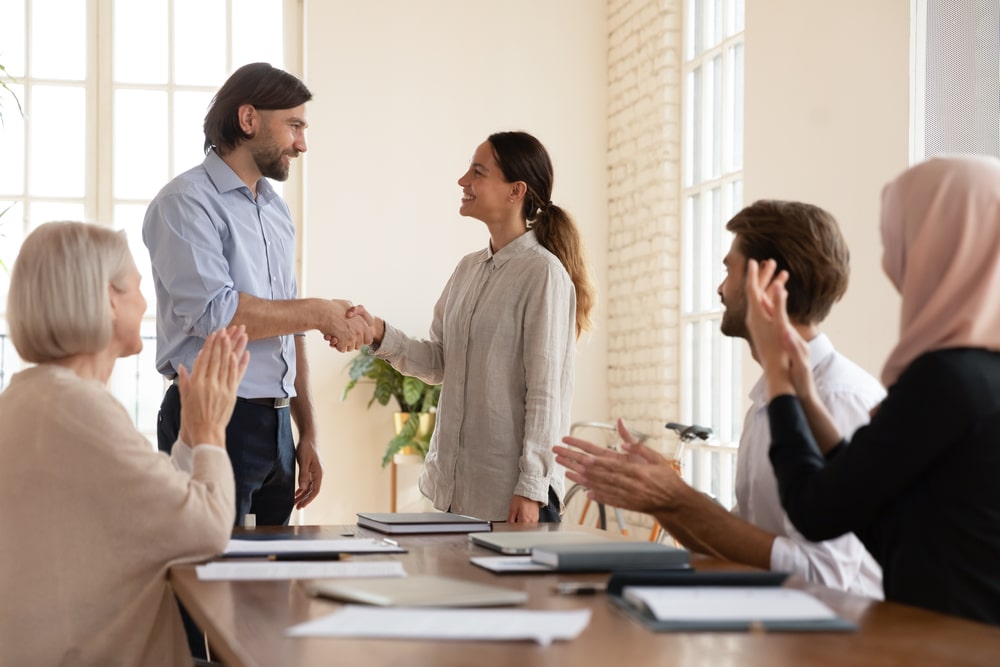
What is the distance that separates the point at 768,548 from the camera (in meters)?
2.02

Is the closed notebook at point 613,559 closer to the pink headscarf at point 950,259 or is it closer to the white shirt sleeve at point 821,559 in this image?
the white shirt sleeve at point 821,559

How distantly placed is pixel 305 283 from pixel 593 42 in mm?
2385

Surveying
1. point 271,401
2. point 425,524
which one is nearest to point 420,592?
point 425,524

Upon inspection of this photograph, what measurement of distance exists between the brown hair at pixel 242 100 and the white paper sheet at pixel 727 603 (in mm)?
2191

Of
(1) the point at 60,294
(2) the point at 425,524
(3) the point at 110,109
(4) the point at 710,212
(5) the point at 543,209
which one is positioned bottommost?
(2) the point at 425,524

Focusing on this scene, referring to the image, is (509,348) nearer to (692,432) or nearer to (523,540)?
(523,540)

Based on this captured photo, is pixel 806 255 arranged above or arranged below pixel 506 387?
above

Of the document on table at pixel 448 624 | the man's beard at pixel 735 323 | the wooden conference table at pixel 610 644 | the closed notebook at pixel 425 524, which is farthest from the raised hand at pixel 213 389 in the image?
the man's beard at pixel 735 323

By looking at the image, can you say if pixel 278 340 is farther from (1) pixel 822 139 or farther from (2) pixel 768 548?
(1) pixel 822 139

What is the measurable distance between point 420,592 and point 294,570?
1.27ft

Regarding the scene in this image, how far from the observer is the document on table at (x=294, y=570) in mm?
1907

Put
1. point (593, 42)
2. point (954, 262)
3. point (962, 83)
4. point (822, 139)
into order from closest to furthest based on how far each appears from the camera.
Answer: point (954, 262), point (962, 83), point (822, 139), point (593, 42)

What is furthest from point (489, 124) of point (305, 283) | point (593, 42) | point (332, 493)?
point (332, 493)

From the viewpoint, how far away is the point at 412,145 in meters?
7.38
